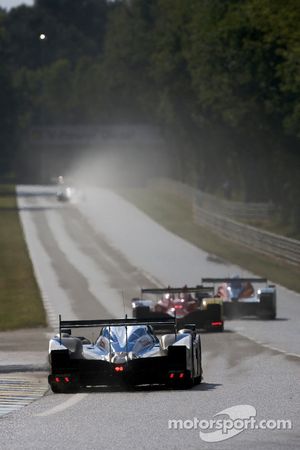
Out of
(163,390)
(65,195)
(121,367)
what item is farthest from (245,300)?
(65,195)

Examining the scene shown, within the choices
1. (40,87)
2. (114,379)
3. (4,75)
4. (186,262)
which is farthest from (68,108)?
(114,379)

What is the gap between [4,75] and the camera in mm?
127188

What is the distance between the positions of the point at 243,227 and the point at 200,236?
5.99 metres

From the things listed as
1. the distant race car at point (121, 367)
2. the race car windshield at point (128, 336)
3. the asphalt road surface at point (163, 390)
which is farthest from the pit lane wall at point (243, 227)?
the distant race car at point (121, 367)

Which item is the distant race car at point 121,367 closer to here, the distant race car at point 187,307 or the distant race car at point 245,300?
→ the distant race car at point 187,307

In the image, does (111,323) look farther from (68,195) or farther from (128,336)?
(68,195)

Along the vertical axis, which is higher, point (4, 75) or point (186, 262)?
point (4, 75)

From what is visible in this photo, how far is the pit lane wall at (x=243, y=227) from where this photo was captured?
58.1 m

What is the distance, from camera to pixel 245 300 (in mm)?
37094

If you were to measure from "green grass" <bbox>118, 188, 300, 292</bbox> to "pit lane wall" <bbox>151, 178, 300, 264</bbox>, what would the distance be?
39 cm

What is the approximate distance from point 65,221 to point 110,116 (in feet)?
300

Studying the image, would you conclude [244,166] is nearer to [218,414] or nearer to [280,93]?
[280,93]

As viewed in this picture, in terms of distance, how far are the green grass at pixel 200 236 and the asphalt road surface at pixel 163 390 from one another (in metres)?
1.25

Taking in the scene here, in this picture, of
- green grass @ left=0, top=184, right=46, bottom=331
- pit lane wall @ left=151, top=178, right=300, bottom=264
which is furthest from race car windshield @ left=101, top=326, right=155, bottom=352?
pit lane wall @ left=151, top=178, right=300, bottom=264
